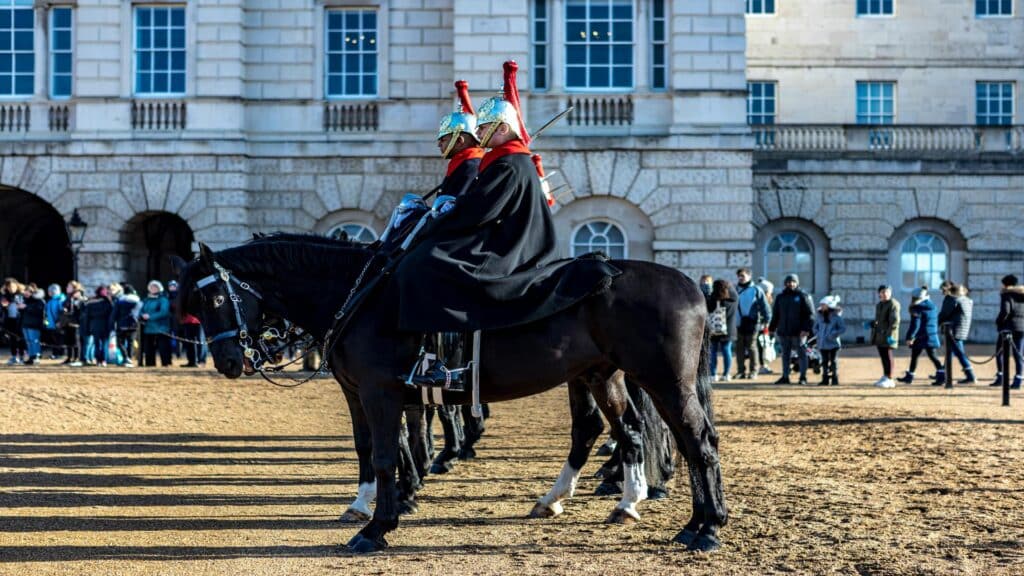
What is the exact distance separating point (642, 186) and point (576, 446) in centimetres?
1734

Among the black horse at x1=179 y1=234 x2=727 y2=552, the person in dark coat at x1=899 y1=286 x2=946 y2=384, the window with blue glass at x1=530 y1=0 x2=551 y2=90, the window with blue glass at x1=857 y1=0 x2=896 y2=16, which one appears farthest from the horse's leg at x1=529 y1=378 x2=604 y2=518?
the window with blue glass at x1=857 y1=0 x2=896 y2=16

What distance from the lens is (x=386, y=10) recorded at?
2688 cm

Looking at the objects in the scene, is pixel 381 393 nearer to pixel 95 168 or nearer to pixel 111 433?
pixel 111 433

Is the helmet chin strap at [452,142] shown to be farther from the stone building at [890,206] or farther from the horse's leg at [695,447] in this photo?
the stone building at [890,206]

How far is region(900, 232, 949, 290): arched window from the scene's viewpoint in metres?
30.3

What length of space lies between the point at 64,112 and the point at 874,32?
2189cm

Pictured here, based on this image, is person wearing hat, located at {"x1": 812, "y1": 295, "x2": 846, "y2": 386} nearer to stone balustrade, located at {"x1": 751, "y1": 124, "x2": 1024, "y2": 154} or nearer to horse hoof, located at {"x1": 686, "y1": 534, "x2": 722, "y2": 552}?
stone balustrade, located at {"x1": 751, "y1": 124, "x2": 1024, "y2": 154}

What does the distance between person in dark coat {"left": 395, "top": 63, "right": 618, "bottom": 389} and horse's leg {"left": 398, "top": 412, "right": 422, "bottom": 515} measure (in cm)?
152

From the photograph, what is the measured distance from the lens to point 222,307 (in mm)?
8188

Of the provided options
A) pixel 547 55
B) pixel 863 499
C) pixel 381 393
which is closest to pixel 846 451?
pixel 863 499

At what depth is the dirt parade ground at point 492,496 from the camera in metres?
7.34

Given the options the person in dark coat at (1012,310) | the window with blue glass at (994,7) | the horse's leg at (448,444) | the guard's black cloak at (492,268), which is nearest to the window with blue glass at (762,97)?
the window with blue glass at (994,7)

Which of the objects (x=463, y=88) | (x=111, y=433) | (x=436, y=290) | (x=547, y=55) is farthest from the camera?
(x=547, y=55)

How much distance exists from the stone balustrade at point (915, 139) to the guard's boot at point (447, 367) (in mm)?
23570
